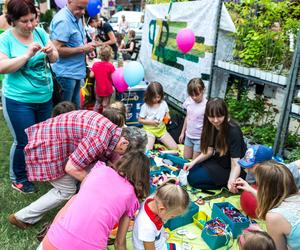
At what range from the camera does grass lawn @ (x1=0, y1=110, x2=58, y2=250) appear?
2.35 metres

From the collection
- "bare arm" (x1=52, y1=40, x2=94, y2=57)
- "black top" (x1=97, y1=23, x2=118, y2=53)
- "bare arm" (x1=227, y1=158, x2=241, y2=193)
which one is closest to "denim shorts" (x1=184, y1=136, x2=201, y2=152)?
"bare arm" (x1=227, y1=158, x2=241, y2=193)

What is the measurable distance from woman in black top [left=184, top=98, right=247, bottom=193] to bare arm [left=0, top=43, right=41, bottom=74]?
166cm

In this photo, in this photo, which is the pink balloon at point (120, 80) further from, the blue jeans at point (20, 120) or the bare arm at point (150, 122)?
the blue jeans at point (20, 120)

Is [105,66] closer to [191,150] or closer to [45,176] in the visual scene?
[191,150]

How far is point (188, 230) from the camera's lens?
2.57m

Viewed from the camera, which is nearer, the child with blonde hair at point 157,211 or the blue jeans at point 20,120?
the child with blonde hair at point 157,211

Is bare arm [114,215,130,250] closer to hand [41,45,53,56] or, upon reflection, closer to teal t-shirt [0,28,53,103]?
teal t-shirt [0,28,53,103]

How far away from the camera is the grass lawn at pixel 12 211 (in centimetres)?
235

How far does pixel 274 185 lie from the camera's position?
6.36 ft

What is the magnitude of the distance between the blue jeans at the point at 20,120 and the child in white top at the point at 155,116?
1479mm

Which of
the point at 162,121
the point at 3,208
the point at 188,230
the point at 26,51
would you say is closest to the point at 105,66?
the point at 162,121

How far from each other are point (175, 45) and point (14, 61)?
3.78 m

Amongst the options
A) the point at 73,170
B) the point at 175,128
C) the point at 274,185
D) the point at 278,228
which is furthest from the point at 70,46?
the point at 278,228

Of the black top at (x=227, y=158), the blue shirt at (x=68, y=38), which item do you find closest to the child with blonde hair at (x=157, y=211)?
the black top at (x=227, y=158)
